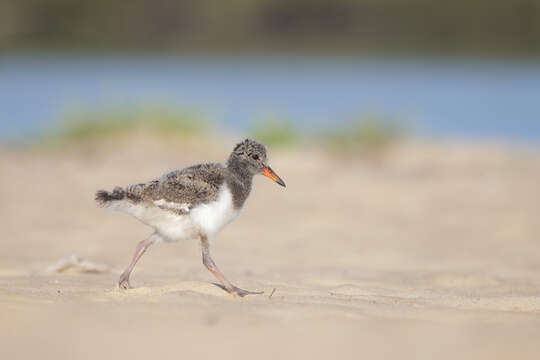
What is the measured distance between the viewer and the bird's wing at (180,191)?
5.91 metres

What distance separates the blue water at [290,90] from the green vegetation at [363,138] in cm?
51

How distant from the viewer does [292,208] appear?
36.7 feet

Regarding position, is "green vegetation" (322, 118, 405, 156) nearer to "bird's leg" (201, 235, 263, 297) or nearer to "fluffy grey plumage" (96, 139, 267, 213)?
"fluffy grey plumage" (96, 139, 267, 213)

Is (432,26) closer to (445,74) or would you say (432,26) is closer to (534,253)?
(445,74)

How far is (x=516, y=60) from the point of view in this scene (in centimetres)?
3112

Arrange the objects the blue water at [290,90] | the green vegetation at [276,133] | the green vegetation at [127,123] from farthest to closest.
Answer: the blue water at [290,90], the green vegetation at [276,133], the green vegetation at [127,123]

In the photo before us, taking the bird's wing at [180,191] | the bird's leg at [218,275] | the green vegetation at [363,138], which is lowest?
the bird's leg at [218,275]

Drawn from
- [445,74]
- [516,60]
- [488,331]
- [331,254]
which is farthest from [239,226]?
[516,60]

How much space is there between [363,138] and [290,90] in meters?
11.2

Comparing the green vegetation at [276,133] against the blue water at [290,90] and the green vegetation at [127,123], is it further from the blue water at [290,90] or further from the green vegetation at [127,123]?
the green vegetation at [127,123]

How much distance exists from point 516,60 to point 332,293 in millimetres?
26934

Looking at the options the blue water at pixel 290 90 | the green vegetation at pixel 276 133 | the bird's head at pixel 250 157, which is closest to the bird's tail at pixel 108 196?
the bird's head at pixel 250 157

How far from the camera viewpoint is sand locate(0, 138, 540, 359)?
14.9 feet

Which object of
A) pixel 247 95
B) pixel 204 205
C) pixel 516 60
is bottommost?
pixel 204 205
